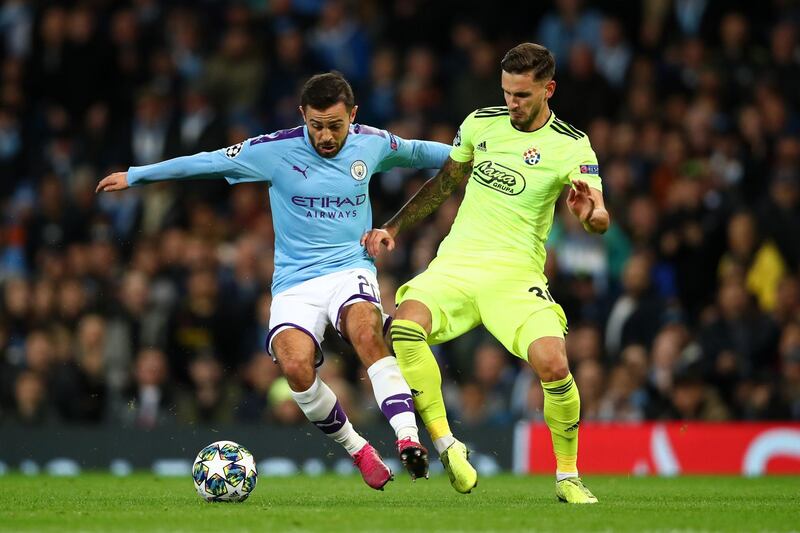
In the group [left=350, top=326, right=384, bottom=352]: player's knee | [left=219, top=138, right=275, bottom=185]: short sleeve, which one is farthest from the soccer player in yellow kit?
[left=219, top=138, right=275, bottom=185]: short sleeve

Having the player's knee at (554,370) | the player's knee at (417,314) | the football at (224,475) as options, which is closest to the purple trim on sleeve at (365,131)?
the player's knee at (417,314)

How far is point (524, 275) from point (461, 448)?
119cm

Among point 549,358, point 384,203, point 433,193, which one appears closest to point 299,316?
point 433,193

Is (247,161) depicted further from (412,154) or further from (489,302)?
(489,302)

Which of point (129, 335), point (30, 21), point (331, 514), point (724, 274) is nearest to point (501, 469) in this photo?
point (724, 274)

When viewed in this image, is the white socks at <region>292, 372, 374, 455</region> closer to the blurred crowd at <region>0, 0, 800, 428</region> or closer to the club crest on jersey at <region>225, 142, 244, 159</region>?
the club crest on jersey at <region>225, 142, 244, 159</region>

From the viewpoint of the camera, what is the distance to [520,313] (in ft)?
31.1

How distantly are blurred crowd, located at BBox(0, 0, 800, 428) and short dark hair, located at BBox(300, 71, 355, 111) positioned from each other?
5.41 metres

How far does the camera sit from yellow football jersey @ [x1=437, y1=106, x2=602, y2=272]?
31.4 feet

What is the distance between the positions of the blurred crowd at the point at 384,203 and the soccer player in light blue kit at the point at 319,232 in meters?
4.78

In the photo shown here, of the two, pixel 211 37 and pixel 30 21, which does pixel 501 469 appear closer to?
pixel 211 37

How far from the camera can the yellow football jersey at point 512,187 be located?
31.4 ft

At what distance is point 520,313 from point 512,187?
2.71 feet

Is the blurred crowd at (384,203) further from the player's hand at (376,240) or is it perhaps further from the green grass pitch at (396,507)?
the player's hand at (376,240)
